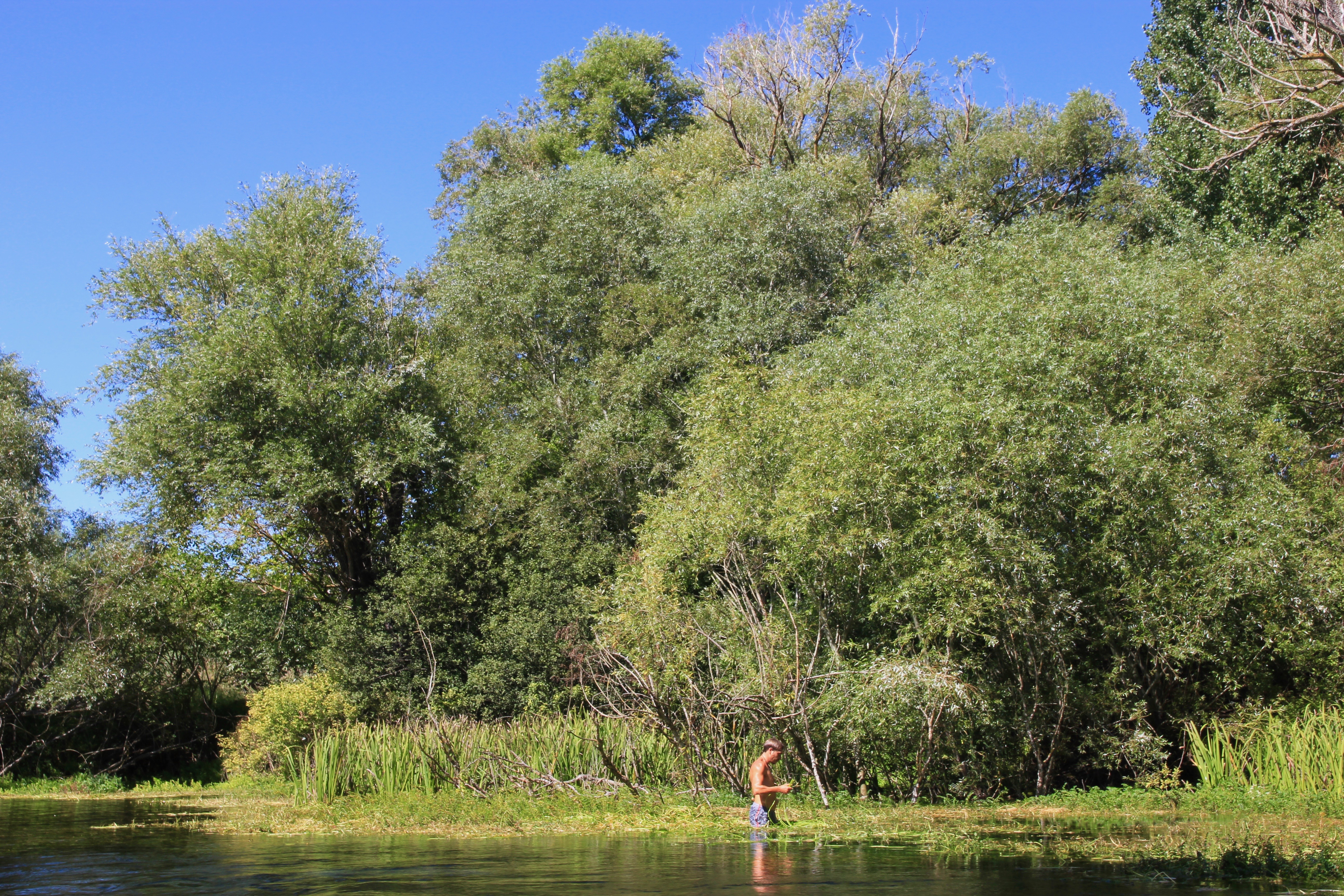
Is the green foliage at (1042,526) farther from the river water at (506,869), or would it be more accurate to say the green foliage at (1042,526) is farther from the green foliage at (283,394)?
the green foliage at (283,394)

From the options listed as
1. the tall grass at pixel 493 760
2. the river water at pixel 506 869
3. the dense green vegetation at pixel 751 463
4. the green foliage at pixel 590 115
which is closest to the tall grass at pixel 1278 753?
the dense green vegetation at pixel 751 463

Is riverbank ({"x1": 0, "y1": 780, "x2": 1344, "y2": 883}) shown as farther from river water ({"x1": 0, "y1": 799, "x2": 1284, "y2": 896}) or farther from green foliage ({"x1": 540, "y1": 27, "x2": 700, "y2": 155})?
green foliage ({"x1": 540, "y1": 27, "x2": 700, "y2": 155})

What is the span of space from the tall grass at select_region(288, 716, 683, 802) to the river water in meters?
3.17

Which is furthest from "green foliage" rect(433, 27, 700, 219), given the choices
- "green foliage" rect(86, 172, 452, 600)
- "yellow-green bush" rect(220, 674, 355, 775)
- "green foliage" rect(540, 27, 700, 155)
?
"yellow-green bush" rect(220, 674, 355, 775)

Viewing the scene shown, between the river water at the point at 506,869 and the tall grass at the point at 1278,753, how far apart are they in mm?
7585

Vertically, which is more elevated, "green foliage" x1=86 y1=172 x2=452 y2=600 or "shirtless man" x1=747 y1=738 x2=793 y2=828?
"green foliage" x1=86 y1=172 x2=452 y2=600

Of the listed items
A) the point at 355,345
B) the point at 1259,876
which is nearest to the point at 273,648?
the point at 355,345

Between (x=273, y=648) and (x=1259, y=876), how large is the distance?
26.1 metres

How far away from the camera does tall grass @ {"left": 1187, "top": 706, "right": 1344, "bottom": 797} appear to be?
15.5 m

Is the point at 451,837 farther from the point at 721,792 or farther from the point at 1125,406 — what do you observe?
the point at 1125,406

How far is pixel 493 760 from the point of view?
18.2 meters

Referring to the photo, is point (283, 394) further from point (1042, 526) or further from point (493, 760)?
point (1042, 526)

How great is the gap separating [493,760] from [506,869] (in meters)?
7.38

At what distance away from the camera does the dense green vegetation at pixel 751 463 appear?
17406mm
